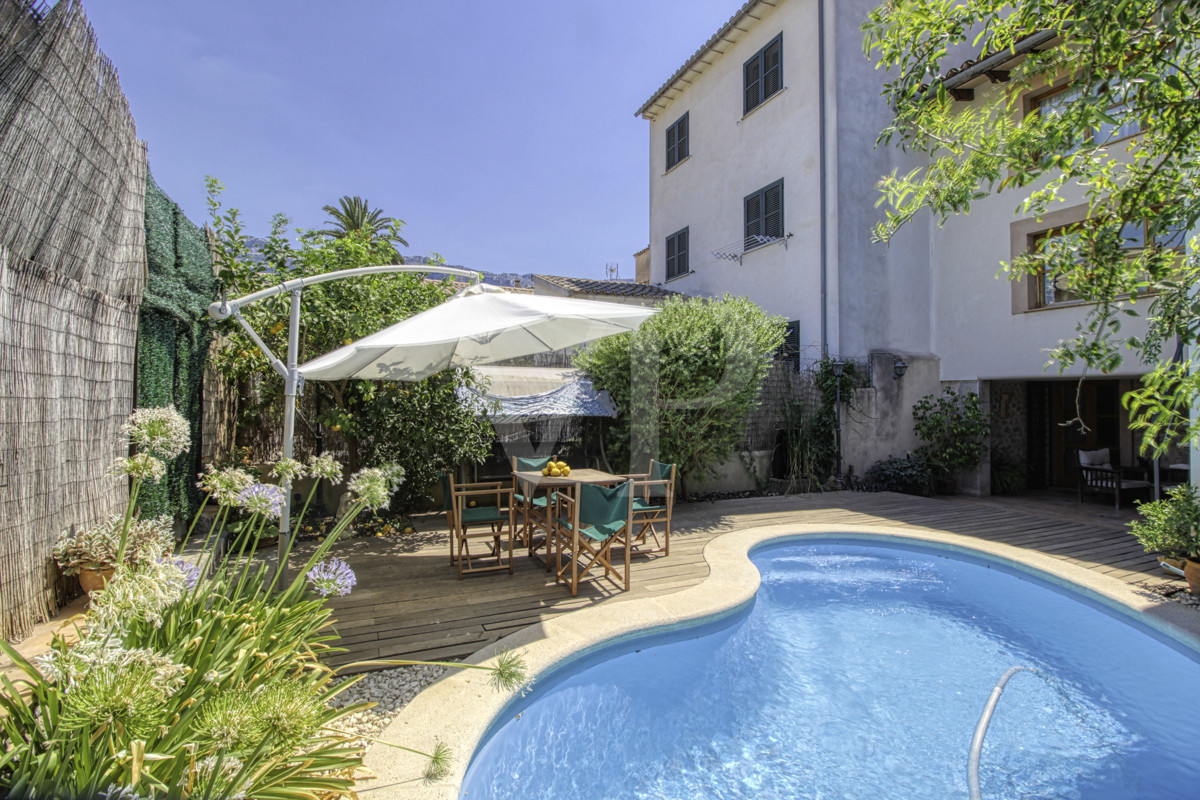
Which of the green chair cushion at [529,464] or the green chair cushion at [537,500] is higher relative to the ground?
the green chair cushion at [529,464]

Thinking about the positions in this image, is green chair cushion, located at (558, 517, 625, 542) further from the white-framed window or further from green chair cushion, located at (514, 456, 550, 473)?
the white-framed window

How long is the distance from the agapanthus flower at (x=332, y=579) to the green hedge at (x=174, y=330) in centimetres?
423

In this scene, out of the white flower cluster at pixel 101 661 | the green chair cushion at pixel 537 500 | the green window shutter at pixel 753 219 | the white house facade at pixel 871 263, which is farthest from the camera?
the green window shutter at pixel 753 219

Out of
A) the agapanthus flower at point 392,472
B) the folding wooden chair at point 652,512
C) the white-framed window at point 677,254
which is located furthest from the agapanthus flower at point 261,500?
the white-framed window at point 677,254

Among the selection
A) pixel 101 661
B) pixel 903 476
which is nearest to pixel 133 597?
pixel 101 661

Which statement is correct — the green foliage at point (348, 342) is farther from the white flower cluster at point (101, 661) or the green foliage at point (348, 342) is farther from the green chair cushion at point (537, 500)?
the white flower cluster at point (101, 661)

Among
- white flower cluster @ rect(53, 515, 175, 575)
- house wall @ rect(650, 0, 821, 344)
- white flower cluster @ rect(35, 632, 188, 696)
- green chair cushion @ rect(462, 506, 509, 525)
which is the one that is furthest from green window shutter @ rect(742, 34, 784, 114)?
white flower cluster @ rect(35, 632, 188, 696)

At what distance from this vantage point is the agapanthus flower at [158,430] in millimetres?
2623

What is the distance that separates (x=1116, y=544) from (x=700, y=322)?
7.04m

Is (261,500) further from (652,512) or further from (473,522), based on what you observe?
(652,512)

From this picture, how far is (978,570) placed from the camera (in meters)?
7.54

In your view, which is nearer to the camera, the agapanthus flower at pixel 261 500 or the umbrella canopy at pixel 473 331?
the agapanthus flower at pixel 261 500

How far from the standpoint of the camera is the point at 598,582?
6.39 meters

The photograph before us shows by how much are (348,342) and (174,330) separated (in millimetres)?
2017
